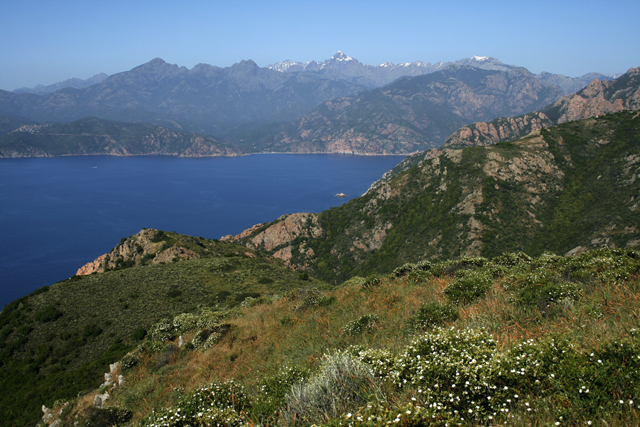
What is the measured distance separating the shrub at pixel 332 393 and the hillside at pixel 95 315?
15575 millimetres

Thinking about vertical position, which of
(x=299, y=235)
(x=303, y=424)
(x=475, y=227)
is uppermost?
(x=303, y=424)

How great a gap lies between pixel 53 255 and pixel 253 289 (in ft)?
408

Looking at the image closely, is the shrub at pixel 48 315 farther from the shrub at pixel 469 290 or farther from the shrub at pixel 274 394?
the shrub at pixel 469 290

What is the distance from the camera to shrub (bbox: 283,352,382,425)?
220 inches

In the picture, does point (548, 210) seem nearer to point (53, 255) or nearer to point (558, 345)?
point (558, 345)

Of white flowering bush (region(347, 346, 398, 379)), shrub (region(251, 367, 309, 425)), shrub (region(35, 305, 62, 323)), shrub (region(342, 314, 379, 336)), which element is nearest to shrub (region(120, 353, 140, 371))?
shrub (region(342, 314, 379, 336))

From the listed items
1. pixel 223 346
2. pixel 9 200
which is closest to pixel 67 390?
pixel 223 346

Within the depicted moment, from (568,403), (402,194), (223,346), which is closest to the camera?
(568,403)

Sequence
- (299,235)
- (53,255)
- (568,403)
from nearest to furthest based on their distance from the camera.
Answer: (568,403), (299,235), (53,255)

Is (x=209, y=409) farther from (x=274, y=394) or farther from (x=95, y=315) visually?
(x=95, y=315)

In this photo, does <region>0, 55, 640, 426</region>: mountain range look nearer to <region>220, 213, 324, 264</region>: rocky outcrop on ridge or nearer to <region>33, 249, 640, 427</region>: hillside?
<region>33, 249, 640, 427</region>: hillside

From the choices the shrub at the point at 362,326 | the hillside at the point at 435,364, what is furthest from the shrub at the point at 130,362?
the shrub at the point at 362,326

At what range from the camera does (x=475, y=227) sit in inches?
2980

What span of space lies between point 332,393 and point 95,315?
39.5 metres
